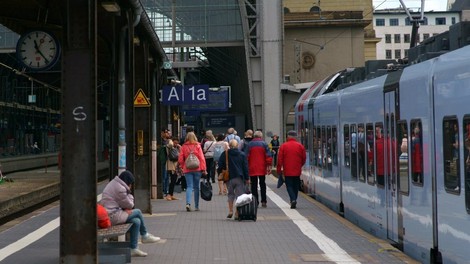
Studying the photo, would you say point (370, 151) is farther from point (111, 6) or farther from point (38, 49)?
point (38, 49)

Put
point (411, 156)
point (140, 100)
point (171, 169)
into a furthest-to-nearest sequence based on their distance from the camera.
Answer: point (171, 169), point (140, 100), point (411, 156)

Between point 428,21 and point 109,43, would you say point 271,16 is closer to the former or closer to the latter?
point 109,43

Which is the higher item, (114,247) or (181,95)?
(181,95)

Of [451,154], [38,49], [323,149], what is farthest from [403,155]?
[323,149]

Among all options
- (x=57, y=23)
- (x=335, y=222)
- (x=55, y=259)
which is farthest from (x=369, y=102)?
(x=57, y=23)

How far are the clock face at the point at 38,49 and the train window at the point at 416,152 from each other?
7872 mm

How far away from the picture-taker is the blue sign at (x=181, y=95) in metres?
21.7

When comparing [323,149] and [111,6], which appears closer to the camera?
A: [111,6]

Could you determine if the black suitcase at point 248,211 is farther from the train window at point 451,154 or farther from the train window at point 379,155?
the train window at point 451,154

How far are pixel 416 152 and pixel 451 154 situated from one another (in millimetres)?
1501

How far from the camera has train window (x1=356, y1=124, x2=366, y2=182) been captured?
555 inches

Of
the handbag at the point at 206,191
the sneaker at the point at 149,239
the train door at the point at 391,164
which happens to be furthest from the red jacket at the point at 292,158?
the sneaker at the point at 149,239

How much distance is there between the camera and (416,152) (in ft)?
33.5

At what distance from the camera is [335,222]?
50.0 feet
